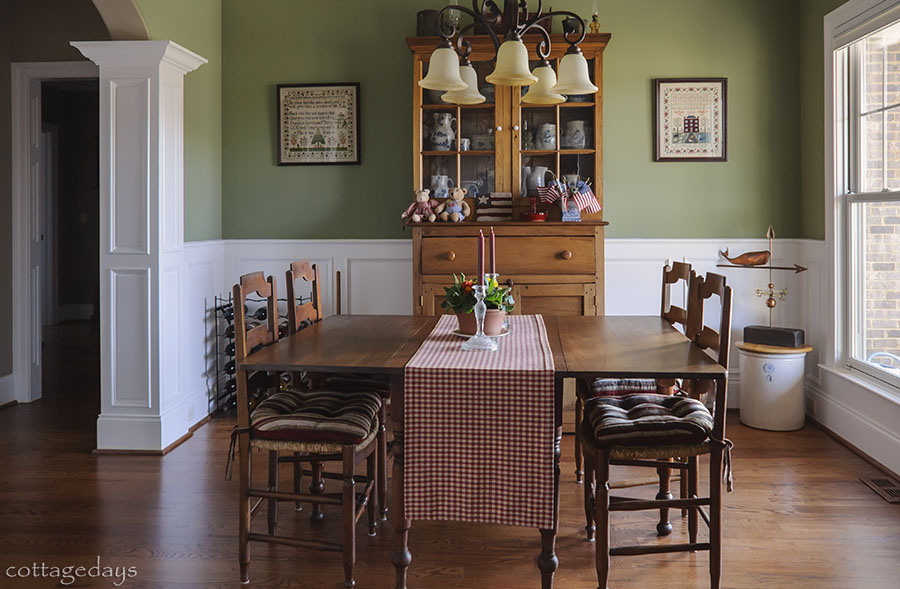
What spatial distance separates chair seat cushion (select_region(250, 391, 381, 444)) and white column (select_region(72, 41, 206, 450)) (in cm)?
146

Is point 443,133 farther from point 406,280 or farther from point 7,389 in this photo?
point 7,389

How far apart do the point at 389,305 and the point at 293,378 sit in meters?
1.79

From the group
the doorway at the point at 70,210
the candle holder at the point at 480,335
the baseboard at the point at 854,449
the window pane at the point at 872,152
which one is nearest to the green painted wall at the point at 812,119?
the window pane at the point at 872,152

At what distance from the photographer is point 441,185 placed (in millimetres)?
4551

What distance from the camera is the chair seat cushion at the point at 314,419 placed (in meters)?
2.47

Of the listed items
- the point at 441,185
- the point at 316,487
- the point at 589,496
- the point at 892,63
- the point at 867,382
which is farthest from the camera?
the point at 441,185

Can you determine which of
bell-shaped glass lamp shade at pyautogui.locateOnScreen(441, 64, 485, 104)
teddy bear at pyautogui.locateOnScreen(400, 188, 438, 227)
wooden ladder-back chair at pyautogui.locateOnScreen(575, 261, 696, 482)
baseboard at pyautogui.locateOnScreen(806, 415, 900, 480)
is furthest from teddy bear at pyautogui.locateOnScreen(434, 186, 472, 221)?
baseboard at pyautogui.locateOnScreen(806, 415, 900, 480)

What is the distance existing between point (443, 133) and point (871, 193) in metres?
2.28

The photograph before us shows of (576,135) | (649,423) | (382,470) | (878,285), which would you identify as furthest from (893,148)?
(382,470)

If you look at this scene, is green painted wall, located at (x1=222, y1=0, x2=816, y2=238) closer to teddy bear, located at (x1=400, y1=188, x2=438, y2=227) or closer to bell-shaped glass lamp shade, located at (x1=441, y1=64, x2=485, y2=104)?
teddy bear, located at (x1=400, y1=188, x2=438, y2=227)

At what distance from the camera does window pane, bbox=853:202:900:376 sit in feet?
12.1

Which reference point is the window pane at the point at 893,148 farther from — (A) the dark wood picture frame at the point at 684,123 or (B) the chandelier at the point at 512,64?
(B) the chandelier at the point at 512,64

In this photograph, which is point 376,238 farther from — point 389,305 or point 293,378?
point 293,378

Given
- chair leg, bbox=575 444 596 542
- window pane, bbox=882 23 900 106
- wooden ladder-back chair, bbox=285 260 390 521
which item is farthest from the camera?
window pane, bbox=882 23 900 106
